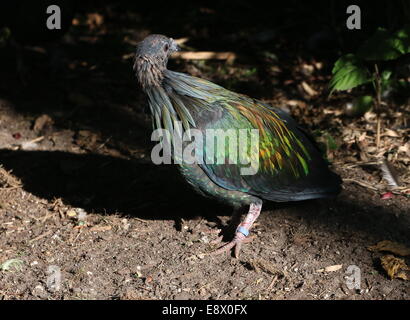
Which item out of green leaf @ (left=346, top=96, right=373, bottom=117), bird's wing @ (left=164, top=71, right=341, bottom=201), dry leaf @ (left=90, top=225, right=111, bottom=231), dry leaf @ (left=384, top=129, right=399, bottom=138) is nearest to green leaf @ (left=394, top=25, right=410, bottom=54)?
green leaf @ (left=346, top=96, right=373, bottom=117)

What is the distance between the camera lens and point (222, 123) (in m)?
4.52

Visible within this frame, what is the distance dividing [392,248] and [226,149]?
1.38 meters

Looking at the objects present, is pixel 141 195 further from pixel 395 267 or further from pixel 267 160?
pixel 395 267

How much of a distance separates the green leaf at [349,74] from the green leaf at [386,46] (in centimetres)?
11

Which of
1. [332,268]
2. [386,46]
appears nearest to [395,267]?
[332,268]

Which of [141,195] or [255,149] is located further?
[141,195]

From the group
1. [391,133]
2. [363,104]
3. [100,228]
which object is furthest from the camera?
[363,104]

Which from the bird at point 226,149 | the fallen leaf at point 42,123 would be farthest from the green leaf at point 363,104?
the fallen leaf at point 42,123

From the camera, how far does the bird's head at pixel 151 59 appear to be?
444 cm

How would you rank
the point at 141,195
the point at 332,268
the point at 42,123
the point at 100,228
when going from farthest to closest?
1. the point at 42,123
2. the point at 141,195
3. the point at 100,228
4. the point at 332,268

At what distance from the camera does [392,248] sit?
→ 4578 mm

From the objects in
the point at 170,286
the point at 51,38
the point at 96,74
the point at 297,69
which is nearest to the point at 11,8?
the point at 51,38

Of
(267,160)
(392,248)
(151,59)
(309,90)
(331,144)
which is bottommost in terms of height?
(392,248)

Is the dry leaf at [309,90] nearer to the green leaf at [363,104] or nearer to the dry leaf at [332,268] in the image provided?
the green leaf at [363,104]
